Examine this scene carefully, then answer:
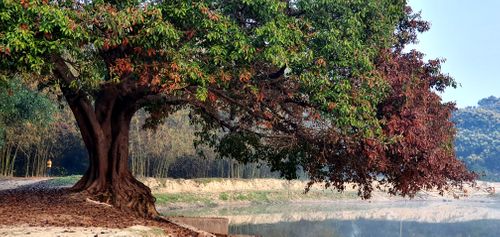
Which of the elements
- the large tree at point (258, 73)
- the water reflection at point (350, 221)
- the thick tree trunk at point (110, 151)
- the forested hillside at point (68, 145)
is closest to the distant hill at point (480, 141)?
the water reflection at point (350, 221)

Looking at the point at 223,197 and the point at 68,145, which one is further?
the point at 68,145

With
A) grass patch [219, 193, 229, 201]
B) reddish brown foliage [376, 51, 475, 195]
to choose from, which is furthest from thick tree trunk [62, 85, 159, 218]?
grass patch [219, 193, 229, 201]

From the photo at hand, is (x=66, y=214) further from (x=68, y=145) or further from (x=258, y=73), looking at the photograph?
(x=68, y=145)

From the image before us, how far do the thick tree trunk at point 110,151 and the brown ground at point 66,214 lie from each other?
2.99 feet

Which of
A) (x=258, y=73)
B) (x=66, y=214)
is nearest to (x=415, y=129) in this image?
(x=258, y=73)

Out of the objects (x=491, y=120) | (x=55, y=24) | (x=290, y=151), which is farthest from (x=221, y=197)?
(x=491, y=120)

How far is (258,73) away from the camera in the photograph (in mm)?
16109

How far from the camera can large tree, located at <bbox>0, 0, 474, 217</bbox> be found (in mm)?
13836

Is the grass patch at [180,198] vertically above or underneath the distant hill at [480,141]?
underneath

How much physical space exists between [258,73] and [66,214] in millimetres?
6421

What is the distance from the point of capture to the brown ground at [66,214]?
13.0 m

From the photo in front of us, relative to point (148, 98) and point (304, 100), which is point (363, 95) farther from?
point (148, 98)

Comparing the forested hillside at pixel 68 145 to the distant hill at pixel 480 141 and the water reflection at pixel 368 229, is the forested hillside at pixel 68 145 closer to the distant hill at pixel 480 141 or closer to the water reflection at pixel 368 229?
the water reflection at pixel 368 229

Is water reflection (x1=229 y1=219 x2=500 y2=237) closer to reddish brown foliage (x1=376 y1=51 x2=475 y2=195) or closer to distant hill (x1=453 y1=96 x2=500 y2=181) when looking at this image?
reddish brown foliage (x1=376 y1=51 x2=475 y2=195)
